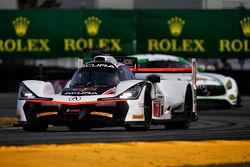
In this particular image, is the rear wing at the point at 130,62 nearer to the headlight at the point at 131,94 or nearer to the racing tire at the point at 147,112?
the racing tire at the point at 147,112

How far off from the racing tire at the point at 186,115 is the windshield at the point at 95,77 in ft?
5.71

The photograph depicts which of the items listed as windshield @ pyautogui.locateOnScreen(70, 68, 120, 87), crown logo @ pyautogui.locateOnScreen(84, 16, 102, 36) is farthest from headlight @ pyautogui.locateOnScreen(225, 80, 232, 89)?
windshield @ pyautogui.locateOnScreen(70, 68, 120, 87)

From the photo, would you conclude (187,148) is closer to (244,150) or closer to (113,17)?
(244,150)

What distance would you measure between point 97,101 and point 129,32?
Result: 57.2ft

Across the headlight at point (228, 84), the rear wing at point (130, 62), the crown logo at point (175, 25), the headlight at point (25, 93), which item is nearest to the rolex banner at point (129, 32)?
the crown logo at point (175, 25)

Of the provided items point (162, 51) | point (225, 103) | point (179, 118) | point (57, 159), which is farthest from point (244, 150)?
point (162, 51)

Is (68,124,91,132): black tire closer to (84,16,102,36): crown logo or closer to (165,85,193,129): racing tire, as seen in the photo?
(165,85,193,129): racing tire

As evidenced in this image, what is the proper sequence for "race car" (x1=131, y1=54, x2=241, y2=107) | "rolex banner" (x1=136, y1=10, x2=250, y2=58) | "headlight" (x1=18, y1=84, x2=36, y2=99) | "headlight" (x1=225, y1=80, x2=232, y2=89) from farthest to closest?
1. "rolex banner" (x1=136, y1=10, x2=250, y2=58)
2. "headlight" (x1=225, y1=80, x2=232, y2=89)
3. "race car" (x1=131, y1=54, x2=241, y2=107)
4. "headlight" (x1=18, y1=84, x2=36, y2=99)

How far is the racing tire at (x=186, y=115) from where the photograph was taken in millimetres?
16719

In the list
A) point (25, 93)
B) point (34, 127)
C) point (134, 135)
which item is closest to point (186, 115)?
point (34, 127)

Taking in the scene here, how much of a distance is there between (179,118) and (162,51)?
1546 centimetres

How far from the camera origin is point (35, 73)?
3253cm

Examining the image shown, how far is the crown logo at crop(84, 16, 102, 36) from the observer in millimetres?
31891

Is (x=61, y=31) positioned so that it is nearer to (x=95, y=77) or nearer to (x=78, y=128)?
(x=78, y=128)
